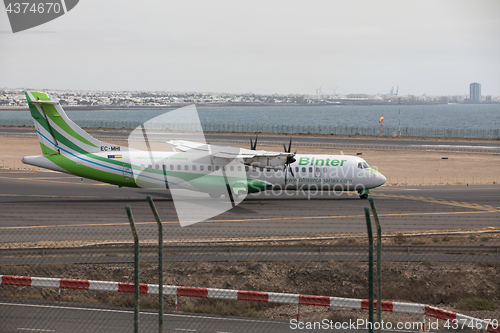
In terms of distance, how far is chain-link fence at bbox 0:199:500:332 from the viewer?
13250 millimetres

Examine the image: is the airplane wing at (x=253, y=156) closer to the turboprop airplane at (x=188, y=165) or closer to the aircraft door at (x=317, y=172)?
the turboprop airplane at (x=188, y=165)

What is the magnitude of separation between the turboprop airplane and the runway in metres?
1.37

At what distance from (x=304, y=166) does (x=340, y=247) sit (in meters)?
17.3

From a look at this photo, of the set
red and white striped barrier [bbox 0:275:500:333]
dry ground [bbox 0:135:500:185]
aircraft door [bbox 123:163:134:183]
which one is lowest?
dry ground [bbox 0:135:500:185]

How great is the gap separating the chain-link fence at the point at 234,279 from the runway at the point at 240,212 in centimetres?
31

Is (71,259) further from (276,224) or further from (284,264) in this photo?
(276,224)

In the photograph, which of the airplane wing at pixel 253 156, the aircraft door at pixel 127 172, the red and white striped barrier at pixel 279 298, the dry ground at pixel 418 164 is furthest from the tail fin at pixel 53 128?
the dry ground at pixel 418 164

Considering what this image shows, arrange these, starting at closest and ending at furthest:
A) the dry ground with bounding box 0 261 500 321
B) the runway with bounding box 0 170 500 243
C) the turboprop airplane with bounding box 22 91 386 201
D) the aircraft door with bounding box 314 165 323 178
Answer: the dry ground with bounding box 0 261 500 321, the runway with bounding box 0 170 500 243, the turboprop airplane with bounding box 22 91 386 201, the aircraft door with bounding box 314 165 323 178

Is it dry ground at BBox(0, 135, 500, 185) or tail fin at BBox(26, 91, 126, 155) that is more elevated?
tail fin at BBox(26, 91, 126, 155)

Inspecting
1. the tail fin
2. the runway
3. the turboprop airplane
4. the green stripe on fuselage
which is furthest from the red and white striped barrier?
the tail fin

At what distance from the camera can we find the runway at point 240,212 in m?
26.1

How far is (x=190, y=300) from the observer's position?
59.1ft

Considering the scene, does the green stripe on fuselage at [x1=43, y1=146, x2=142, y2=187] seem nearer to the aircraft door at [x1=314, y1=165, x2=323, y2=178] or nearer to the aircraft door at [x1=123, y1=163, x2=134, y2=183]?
the aircraft door at [x1=123, y1=163, x2=134, y2=183]

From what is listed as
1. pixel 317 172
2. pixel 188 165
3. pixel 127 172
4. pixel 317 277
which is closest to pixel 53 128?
pixel 127 172
